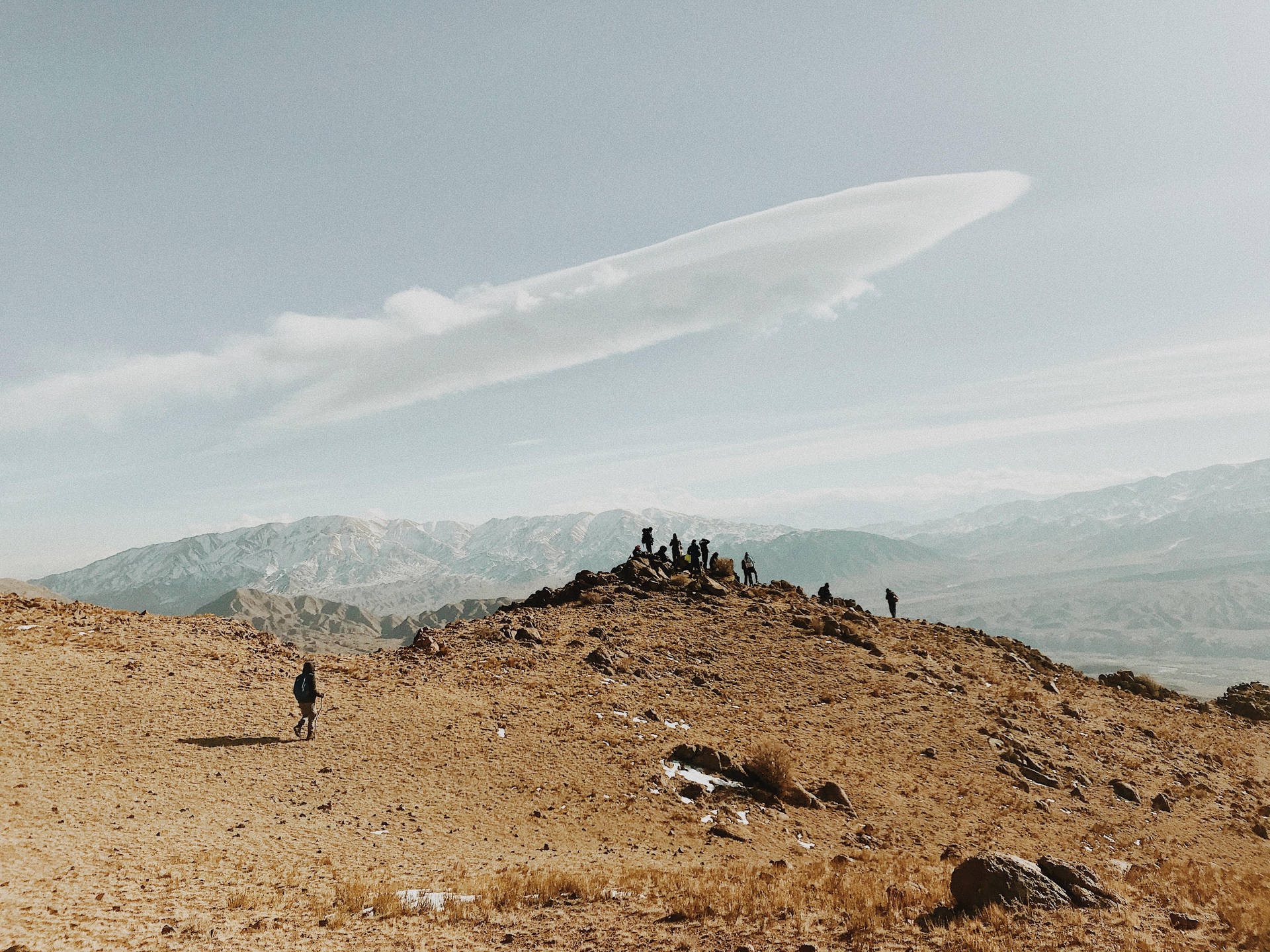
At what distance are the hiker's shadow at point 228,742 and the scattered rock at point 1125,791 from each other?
3878cm

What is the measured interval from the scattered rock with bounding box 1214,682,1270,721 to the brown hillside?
11.6m

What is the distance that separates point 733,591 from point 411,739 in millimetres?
32003

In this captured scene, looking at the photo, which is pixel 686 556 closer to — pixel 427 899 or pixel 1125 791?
pixel 1125 791

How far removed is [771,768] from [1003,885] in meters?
11.8

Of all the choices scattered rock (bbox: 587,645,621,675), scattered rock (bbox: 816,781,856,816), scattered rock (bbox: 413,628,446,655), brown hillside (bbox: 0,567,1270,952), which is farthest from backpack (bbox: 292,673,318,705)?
scattered rock (bbox: 816,781,856,816)

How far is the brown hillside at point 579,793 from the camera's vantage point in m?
13.3

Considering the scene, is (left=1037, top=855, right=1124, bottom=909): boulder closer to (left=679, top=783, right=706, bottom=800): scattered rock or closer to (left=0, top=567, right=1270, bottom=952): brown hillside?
(left=0, top=567, right=1270, bottom=952): brown hillside

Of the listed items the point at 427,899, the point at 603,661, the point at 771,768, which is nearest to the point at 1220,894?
the point at 771,768

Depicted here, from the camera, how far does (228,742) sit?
21.8 meters

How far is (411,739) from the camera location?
24234mm

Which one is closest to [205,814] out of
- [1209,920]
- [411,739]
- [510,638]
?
[411,739]

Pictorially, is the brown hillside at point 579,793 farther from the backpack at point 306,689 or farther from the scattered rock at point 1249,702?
the scattered rock at point 1249,702

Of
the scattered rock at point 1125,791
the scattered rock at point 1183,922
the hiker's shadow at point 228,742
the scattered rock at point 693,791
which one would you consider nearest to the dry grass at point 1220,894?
the scattered rock at point 1183,922

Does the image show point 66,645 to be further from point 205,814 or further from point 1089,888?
point 1089,888
